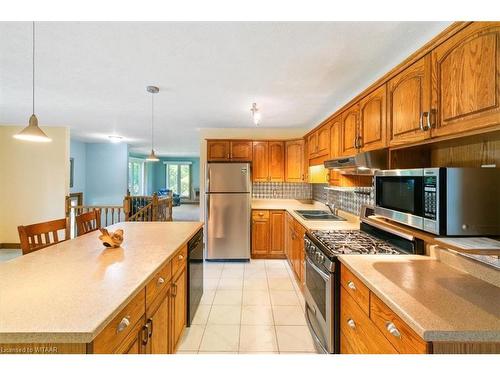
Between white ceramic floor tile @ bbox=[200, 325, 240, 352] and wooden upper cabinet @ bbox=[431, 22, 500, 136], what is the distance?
209cm

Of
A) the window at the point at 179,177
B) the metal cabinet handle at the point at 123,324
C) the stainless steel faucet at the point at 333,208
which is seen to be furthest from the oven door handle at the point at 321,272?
the window at the point at 179,177

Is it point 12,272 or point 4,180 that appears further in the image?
point 4,180

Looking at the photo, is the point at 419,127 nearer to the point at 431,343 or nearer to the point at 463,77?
the point at 463,77

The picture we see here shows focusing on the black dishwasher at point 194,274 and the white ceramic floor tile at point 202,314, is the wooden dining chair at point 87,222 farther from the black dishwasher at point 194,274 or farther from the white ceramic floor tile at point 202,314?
the white ceramic floor tile at point 202,314

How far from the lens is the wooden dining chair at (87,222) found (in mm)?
2170

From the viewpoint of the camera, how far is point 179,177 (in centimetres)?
1266

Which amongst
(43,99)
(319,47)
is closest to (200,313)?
(319,47)

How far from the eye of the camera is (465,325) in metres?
0.84

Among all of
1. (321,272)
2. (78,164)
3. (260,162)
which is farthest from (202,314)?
(78,164)

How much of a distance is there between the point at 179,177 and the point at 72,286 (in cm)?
1201

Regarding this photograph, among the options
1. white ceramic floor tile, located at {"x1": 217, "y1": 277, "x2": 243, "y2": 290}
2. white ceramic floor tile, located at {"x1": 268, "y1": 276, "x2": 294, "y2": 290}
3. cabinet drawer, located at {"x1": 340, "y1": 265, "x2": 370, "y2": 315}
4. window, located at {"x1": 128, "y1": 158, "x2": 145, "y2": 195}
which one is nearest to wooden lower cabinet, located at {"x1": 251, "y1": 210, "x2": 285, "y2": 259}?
white ceramic floor tile, located at {"x1": 268, "y1": 276, "x2": 294, "y2": 290}

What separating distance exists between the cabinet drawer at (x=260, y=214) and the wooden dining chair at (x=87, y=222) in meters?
2.31

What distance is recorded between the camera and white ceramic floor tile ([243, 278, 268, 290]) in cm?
305
